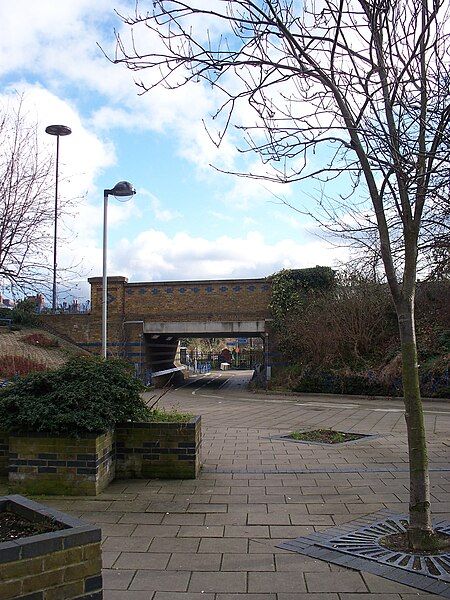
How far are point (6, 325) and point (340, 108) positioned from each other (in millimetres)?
26135

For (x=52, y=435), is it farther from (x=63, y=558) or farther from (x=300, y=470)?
(x=63, y=558)

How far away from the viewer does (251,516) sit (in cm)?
541

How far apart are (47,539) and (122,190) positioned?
1055 cm

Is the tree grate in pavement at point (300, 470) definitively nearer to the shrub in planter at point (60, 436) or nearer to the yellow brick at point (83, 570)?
the shrub in planter at point (60, 436)

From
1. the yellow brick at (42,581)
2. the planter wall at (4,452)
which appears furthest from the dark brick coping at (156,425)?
the yellow brick at (42,581)

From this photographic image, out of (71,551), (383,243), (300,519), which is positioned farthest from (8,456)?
(383,243)

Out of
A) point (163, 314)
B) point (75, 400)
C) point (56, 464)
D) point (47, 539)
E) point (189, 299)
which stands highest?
point (189, 299)

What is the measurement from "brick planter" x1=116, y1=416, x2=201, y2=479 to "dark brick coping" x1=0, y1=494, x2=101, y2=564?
3.26m

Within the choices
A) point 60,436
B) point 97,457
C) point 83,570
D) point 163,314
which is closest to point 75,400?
point 60,436

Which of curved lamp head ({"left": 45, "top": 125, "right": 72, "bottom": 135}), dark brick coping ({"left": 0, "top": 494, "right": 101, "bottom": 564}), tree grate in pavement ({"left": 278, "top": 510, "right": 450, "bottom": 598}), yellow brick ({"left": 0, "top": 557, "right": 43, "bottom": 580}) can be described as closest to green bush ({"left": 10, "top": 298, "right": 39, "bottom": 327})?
curved lamp head ({"left": 45, "top": 125, "right": 72, "bottom": 135})

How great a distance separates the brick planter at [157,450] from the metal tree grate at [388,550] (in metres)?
2.39

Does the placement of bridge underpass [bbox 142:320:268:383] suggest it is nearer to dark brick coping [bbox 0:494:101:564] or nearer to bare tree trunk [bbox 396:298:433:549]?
bare tree trunk [bbox 396:298:433:549]

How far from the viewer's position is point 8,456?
22.2 feet

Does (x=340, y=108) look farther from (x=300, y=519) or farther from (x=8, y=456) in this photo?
(x=8, y=456)
